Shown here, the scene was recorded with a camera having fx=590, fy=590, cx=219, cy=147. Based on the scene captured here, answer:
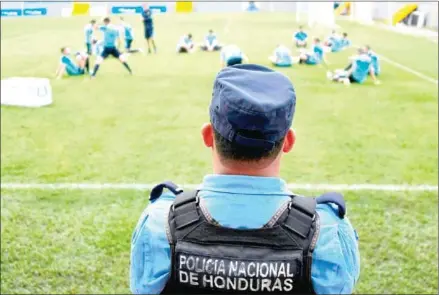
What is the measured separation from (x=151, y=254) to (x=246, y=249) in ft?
1.04

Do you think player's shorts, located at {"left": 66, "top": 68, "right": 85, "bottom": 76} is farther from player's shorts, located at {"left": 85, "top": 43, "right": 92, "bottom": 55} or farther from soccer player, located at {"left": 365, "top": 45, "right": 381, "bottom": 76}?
soccer player, located at {"left": 365, "top": 45, "right": 381, "bottom": 76}

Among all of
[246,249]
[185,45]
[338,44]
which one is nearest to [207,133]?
[246,249]

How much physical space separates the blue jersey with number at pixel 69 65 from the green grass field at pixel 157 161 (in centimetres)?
73

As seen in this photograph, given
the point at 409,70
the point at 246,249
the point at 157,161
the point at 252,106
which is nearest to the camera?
the point at 252,106

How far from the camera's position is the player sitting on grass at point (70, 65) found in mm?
15820

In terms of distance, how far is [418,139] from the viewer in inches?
370

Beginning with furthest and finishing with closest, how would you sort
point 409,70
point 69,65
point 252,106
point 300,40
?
point 300,40, point 409,70, point 69,65, point 252,106

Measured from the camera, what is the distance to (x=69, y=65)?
52.3 ft

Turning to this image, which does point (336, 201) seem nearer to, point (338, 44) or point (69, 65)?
point (69, 65)

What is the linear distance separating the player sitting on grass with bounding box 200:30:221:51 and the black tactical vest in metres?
21.2

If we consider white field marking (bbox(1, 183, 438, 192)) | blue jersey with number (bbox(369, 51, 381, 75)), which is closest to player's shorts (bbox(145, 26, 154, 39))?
blue jersey with number (bbox(369, 51, 381, 75))

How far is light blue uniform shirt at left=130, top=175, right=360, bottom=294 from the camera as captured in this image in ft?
6.27

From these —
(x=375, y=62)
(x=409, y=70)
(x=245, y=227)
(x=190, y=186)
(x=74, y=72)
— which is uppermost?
(x=245, y=227)

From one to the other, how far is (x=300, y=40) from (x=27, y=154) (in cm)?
1701
